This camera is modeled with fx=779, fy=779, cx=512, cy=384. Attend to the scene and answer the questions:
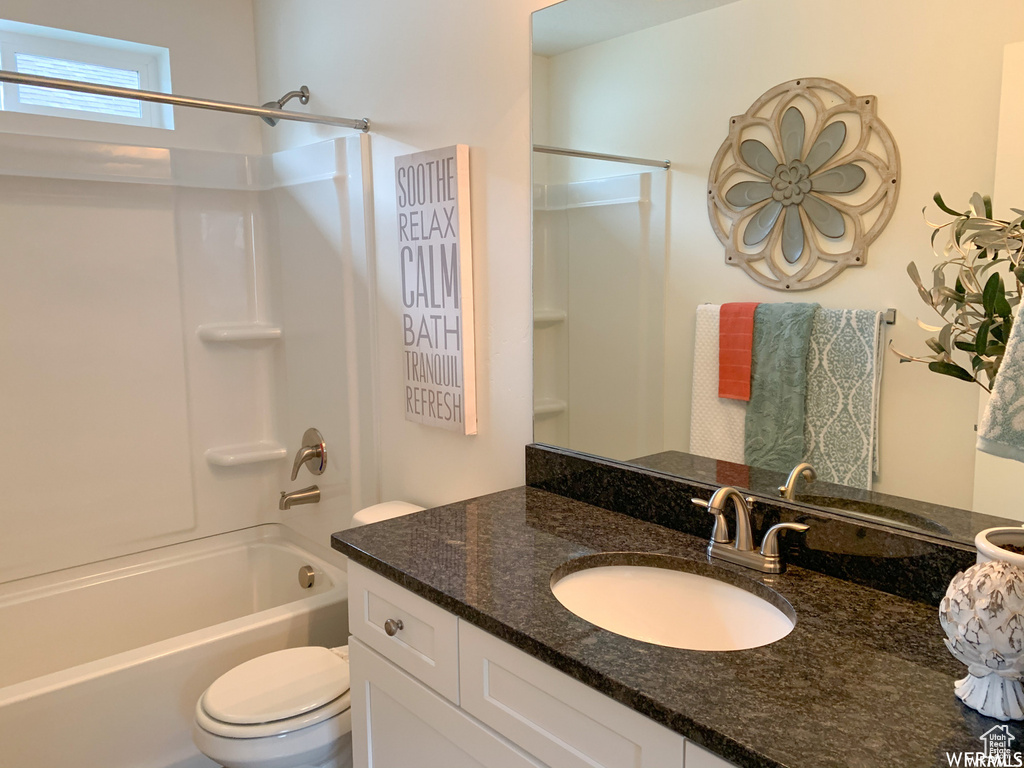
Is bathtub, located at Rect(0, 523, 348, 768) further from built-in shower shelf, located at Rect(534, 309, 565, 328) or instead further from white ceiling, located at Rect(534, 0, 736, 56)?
white ceiling, located at Rect(534, 0, 736, 56)

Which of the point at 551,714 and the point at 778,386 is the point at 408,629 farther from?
the point at 778,386

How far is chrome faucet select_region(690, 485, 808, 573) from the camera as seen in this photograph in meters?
1.30

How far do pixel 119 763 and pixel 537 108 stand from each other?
1.87 m

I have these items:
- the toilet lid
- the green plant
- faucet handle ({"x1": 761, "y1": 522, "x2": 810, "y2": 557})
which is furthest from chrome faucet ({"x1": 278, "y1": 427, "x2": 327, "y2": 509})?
the green plant

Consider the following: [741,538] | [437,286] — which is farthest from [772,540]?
[437,286]

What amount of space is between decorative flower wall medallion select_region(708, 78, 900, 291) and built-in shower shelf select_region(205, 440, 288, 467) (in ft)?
6.46

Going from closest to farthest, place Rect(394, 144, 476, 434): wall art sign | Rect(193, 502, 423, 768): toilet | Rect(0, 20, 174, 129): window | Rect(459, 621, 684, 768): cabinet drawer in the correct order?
1. Rect(459, 621, 684, 768): cabinet drawer
2. Rect(193, 502, 423, 768): toilet
3. Rect(394, 144, 476, 434): wall art sign
4. Rect(0, 20, 174, 129): window

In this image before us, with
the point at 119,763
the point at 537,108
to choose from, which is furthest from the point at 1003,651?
the point at 119,763

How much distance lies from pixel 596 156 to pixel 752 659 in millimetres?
1065

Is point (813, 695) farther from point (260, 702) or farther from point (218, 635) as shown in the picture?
point (218, 635)

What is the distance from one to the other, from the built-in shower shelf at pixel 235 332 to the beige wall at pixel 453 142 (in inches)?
26.4

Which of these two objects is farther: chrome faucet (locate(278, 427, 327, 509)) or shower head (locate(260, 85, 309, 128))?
chrome faucet (locate(278, 427, 327, 509))

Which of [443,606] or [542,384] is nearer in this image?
[443,606]

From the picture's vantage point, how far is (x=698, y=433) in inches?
59.4
